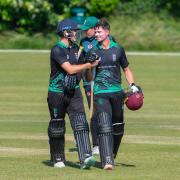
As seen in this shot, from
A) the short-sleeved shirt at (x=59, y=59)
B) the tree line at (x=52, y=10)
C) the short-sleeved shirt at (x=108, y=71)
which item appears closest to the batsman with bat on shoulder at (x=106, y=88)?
the short-sleeved shirt at (x=108, y=71)

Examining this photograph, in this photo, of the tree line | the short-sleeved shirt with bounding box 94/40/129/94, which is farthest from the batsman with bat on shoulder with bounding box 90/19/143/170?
the tree line

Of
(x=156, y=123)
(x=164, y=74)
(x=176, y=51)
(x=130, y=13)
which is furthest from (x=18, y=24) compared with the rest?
(x=156, y=123)

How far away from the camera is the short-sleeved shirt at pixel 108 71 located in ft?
36.6

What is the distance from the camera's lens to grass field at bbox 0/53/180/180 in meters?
10.7

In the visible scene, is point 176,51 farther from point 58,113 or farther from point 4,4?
point 58,113

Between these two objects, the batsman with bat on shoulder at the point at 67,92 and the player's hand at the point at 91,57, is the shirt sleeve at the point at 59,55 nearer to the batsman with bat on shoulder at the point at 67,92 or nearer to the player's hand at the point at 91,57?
the batsman with bat on shoulder at the point at 67,92

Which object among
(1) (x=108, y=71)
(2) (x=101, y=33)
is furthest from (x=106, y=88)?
(2) (x=101, y=33)

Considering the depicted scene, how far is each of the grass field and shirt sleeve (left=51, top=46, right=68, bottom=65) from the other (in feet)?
4.30

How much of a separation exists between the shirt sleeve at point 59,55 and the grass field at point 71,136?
131cm

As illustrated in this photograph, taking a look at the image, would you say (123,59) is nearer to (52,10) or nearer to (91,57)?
(91,57)

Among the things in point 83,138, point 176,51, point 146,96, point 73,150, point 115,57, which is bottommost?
point 176,51

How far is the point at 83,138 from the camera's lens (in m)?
11.1

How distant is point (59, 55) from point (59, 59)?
1.9 inches

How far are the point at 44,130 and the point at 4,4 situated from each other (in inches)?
1189
